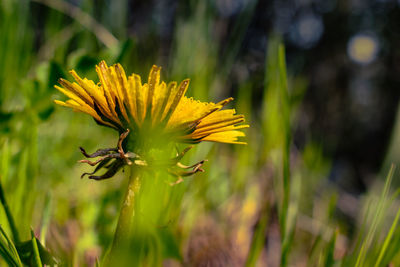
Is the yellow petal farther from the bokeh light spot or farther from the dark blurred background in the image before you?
the bokeh light spot

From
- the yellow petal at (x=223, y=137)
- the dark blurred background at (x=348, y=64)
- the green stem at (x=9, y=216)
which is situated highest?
the dark blurred background at (x=348, y=64)

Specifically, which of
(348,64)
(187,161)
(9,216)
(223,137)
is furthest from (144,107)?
(348,64)

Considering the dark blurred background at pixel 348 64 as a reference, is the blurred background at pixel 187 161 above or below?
below

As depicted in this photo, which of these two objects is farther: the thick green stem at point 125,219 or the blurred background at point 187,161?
the blurred background at point 187,161

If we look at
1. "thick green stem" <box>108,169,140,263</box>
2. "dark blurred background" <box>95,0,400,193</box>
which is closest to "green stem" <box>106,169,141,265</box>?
"thick green stem" <box>108,169,140,263</box>

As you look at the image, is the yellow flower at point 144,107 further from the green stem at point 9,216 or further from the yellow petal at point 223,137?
the green stem at point 9,216

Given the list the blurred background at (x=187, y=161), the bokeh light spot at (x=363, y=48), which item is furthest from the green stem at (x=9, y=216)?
the bokeh light spot at (x=363, y=48)


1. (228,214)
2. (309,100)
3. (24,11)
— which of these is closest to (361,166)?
(309,100)

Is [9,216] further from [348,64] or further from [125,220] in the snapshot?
[348,64]
